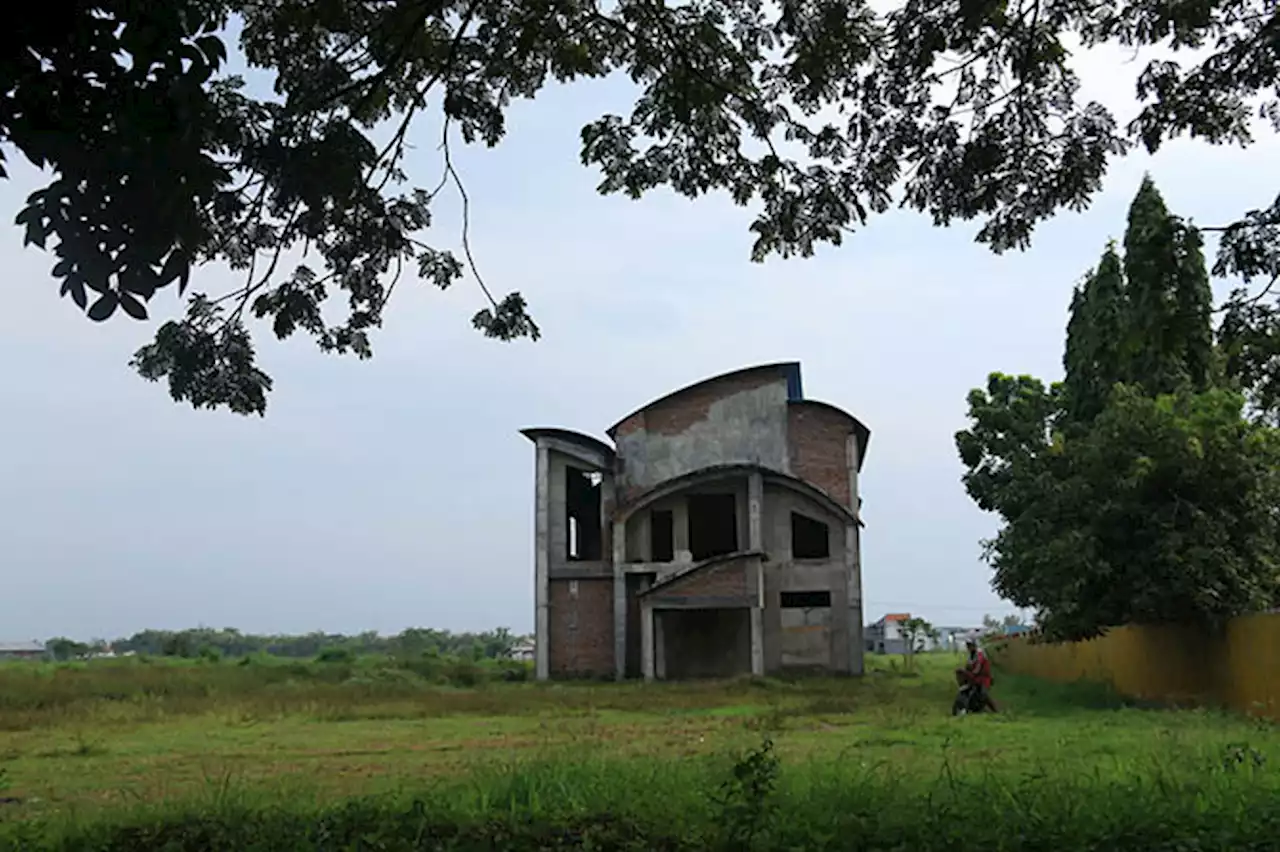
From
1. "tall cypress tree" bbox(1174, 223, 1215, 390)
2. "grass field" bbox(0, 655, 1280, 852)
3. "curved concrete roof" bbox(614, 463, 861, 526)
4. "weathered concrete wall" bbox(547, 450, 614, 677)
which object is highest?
"curved concrete roof" bbox(614, 463, 861, 526)

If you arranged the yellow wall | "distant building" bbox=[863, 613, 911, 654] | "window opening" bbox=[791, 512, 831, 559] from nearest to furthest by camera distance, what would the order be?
the yellow wall
"window opening" bbox=[791, 512, 831, 559]
"distant building" bbox=[863, 613, 911, 654]

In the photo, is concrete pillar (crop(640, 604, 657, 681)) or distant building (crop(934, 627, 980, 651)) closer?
concrete pillar (crop(640, 604, 657, 681))

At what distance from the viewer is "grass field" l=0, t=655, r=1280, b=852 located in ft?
21.5

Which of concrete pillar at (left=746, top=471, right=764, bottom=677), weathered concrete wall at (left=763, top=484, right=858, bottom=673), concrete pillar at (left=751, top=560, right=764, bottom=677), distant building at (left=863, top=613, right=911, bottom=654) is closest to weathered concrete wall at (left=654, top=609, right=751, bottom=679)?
weathered concrete wall at (left=763, top=484, right=858, bottom=673)

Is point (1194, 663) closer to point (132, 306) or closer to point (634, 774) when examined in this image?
point (634, 774)

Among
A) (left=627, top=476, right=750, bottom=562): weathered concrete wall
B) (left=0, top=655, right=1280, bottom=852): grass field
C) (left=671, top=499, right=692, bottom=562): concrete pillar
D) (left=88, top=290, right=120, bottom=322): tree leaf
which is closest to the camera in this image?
(left=88, top=290, right=120, bottom=322): tree leaf

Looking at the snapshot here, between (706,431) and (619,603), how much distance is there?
5.27 m

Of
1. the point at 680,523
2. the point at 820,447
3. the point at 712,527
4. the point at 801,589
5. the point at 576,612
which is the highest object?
the point at 820,447

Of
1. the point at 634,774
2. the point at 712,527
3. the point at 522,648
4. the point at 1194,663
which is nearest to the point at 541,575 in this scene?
the point at 712,527

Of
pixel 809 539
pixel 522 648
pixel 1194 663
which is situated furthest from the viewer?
pixel 522 648

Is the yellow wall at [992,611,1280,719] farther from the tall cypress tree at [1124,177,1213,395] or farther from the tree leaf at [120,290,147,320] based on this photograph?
the tree leaf at [120,290,147,320]

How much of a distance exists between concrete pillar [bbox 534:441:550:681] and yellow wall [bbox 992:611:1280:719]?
13441 millimetres

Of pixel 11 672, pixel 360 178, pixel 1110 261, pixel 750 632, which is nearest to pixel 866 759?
pixel 360 178

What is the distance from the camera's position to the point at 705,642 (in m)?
33.8
